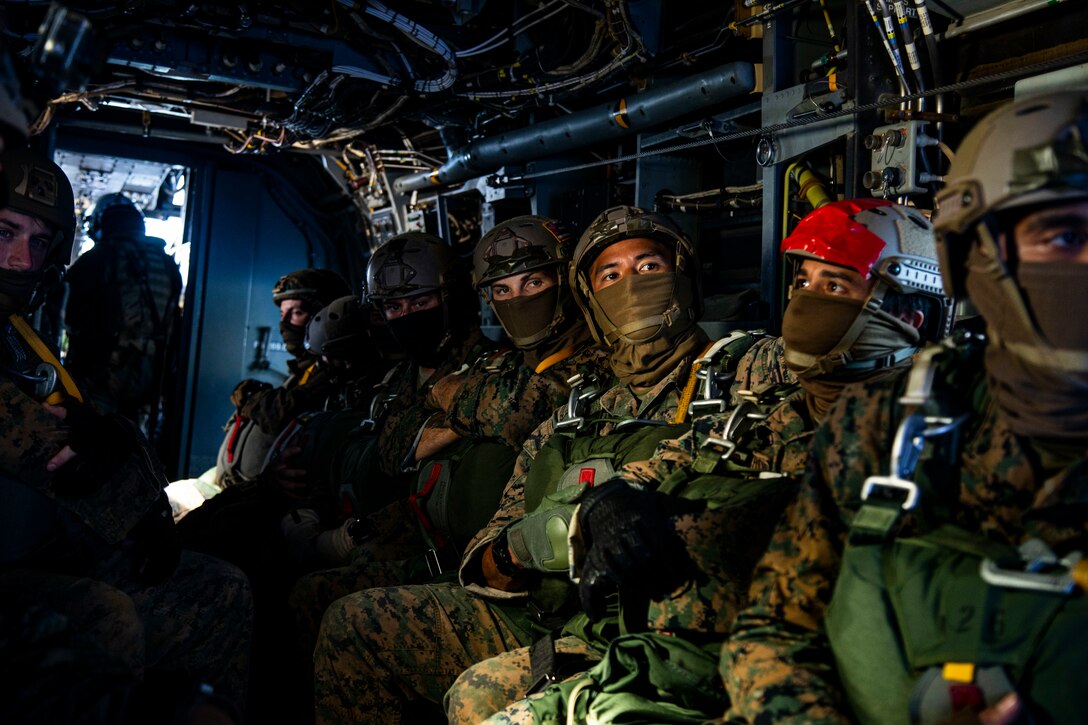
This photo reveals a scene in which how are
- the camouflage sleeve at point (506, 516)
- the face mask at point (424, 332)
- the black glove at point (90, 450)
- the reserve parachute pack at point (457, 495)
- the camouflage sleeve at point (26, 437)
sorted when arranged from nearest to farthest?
1. the camouflage sleeve at point (26, 437)
2. the black glove at point (90, 450)
3. the camouflage sleeve at point (506, 516)
4. the reserve parachute pack at point (457, 495)
5. the face mask at point (424, 332)

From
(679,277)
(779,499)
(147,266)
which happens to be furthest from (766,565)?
(147,266)

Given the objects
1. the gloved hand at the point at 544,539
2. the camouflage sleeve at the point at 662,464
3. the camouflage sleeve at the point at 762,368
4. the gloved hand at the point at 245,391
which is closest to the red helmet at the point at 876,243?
the camouflage sleeve at the point at 762,368

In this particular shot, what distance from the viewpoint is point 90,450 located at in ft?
9.98

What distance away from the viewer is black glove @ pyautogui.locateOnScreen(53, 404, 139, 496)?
298cm

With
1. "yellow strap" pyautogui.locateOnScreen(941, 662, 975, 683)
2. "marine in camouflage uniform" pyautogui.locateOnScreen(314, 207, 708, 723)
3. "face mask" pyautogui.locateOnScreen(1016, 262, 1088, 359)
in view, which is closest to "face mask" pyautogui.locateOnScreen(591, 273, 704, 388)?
→ "marine in camouflage uniform" pyautogui.locateOnScreen(314, 207, 708, 723)

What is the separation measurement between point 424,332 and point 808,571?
336 centimetres

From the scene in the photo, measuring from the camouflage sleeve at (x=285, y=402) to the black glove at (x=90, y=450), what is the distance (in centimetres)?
277

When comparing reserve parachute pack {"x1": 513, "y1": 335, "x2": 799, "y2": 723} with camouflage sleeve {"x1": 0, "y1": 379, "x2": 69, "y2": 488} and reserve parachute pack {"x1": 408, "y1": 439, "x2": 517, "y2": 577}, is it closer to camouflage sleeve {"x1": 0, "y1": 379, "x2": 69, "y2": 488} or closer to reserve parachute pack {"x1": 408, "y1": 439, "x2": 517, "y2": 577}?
reserve parachute pack {"x1": 408, "y1": 439, "x2": 517, "y2": 577}

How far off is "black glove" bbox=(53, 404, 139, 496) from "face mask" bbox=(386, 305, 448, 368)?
1916 mm

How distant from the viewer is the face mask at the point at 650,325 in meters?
3.30

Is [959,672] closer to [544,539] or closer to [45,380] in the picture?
[544,539]

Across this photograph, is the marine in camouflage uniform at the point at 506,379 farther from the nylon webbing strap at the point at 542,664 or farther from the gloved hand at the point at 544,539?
the nylon webbing strap at the point at 542,664

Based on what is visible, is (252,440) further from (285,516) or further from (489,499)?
(489,499)

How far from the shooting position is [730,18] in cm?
470
